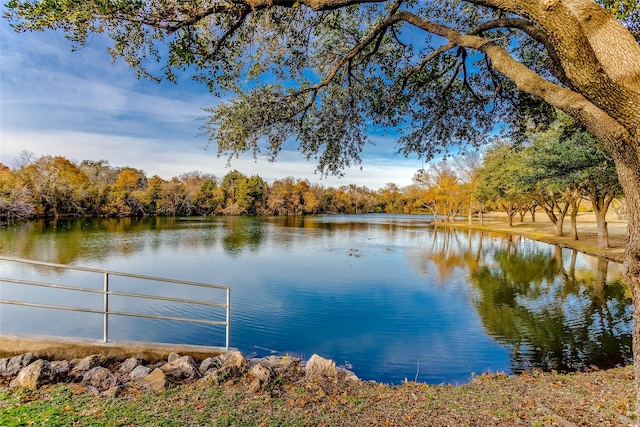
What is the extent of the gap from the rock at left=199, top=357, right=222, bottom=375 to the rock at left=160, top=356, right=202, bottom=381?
94 millimetres

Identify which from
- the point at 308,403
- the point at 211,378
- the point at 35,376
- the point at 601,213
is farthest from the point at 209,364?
the point at 601,213

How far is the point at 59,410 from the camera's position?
123 inches

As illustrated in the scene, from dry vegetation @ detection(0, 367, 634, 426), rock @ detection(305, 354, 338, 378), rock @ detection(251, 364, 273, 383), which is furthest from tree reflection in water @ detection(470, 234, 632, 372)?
rock @ detection(251, 364, 273, 383)

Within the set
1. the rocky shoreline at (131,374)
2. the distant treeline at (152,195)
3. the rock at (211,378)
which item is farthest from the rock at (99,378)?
the distant treeline at (152,195)

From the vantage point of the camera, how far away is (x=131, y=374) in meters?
4.12

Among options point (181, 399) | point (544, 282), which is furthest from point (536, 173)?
point (181, 399)

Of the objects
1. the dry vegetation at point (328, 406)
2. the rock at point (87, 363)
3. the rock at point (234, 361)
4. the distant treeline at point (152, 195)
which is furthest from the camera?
the distant treeline at point (152, 195)

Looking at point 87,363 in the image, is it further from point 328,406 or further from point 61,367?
point 328,406

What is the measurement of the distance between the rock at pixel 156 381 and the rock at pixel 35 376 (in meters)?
0.94

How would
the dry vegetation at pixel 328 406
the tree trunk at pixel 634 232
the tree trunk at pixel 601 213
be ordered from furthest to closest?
the tree trunk at pixel 601 213 < the dry vegetation at pixel 328 406 < the tree trunk at pixel 634 232

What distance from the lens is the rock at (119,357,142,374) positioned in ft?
13.9

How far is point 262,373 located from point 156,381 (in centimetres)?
123

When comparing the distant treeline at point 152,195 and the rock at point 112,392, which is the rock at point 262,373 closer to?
the rock at point 112,392

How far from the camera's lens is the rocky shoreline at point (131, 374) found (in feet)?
12.0
